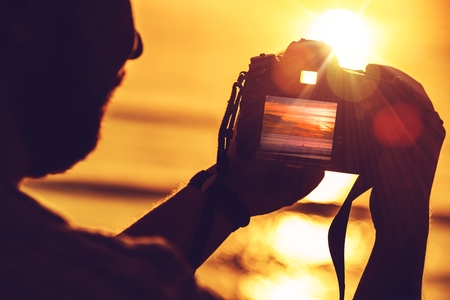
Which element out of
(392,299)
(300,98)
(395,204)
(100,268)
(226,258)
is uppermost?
(100,268)

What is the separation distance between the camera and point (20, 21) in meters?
1.04

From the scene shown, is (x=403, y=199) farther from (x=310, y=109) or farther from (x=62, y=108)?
(x=62, y=108)

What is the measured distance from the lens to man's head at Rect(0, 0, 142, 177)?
103cm

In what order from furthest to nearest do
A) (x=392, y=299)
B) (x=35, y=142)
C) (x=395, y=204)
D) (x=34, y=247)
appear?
1. (x=395, y=204)
2. (x=392, y=299)
3. (x=35, y=142)
4. (x=34, y=247)

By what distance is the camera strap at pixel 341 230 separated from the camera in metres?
1.96

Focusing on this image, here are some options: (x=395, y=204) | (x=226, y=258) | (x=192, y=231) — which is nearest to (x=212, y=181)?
(x=192, y=231)

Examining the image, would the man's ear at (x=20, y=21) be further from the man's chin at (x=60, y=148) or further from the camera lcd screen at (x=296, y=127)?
the camera lcd screen at (x=296, y=127)

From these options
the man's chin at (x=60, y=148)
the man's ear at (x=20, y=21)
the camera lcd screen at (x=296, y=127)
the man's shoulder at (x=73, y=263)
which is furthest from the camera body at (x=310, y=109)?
the man's shoulder at (x=73, y=263)

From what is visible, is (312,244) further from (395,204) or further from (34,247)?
(34,247)

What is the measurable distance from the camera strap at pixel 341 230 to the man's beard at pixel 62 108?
0.78m

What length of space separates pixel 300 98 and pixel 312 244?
14.8 ft

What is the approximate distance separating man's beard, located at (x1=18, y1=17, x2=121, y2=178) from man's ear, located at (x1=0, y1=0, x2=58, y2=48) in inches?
2.0

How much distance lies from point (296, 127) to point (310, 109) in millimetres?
55

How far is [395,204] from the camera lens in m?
1.88
